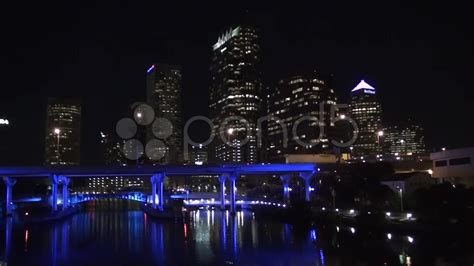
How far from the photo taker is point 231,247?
47.8 metres

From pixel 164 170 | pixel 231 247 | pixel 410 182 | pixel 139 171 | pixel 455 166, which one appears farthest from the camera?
pixel 164 170

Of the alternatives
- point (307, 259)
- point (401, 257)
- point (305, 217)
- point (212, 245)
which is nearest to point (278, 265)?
point (307, 259)

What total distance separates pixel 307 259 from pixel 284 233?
20269mm

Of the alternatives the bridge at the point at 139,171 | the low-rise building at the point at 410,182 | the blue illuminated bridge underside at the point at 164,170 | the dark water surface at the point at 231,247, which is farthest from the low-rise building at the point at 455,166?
the dark water surface at the point at 231,247

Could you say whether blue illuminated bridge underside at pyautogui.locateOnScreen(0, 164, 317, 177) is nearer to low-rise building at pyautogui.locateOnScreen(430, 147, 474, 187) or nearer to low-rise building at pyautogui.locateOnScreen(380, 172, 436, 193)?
low-rise building at pyautogui.locateOnScreen(380, 172, 436, 193)

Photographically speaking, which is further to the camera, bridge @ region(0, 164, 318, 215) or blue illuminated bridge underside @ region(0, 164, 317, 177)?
blue illuminated bridge underside @ region(0, 164, 317, 177)

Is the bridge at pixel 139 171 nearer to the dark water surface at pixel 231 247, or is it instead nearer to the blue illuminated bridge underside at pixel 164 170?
the blue illuminated bridge underside at pixel 164 170

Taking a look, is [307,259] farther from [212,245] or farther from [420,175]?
[420,175]

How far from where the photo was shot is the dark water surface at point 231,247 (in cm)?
3903

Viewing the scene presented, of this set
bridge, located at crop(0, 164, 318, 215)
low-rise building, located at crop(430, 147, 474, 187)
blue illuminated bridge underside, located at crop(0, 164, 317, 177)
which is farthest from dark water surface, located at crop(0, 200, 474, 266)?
low-rise building, located at crop(430, 147, 474, 187)

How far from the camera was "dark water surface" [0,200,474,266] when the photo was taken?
39031 millimetres

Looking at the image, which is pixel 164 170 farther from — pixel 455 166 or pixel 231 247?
pixel 455 166

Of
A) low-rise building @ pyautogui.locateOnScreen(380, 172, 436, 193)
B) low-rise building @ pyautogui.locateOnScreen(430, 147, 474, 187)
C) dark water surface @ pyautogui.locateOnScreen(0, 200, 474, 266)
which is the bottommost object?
dark water surface @ pyautogui.locateOnScreen(0, 200, 474, 266)

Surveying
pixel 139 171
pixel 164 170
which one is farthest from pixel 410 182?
pixel 139 171
